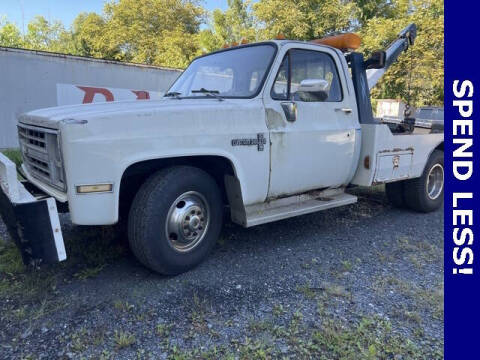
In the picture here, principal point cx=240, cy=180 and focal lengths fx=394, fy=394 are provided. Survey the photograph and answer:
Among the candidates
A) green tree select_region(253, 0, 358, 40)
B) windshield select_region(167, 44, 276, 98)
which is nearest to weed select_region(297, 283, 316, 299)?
windshield select_region(167, 44, 276, 98)

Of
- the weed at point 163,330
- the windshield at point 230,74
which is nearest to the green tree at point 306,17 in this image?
the windshield at point 230,74

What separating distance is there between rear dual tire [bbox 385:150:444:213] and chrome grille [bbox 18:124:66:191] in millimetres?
4542

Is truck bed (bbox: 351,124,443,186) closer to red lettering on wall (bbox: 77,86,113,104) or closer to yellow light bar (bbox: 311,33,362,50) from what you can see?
yellow light bar (bbox: 311,33,362,50)

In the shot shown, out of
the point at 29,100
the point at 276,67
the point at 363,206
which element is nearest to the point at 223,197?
the point at 276,67

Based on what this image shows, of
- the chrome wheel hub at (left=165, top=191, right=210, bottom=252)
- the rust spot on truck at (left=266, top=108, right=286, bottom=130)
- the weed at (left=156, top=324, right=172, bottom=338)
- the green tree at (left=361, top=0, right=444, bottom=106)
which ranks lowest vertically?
the weed at (left=156, top=324, right=172, bottom=338)

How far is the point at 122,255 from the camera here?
3.75 metres

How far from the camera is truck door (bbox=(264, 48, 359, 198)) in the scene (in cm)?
373

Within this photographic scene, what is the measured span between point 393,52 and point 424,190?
2024 millimetres

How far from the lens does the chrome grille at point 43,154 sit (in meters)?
2.89

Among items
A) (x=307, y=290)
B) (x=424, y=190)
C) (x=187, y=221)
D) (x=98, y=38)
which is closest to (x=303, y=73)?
(x=187, y=221)

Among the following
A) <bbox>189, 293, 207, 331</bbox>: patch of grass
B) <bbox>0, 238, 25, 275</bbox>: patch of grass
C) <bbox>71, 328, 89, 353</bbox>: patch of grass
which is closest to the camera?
<bbox>71, 328, 89, 353</bbox>: patch of grass

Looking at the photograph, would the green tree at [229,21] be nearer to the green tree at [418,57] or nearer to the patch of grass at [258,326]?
the green tree at [418,57]

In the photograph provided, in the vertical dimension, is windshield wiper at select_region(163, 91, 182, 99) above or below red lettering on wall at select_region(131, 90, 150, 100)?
below

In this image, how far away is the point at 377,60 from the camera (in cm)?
475
